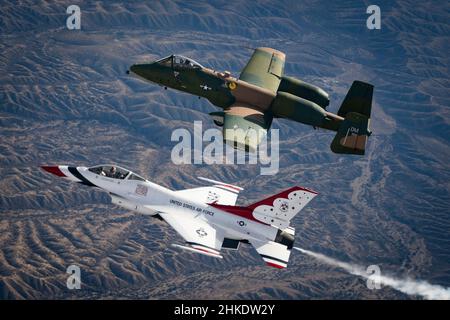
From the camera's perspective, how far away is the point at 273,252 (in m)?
70.1

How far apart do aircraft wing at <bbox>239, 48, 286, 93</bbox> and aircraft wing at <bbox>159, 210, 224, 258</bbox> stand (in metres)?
18.9

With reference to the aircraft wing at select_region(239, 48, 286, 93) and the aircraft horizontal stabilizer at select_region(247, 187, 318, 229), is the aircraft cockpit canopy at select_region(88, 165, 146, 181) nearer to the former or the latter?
the aircraft horizontal stabilizer at select_region(247, 187, 318, 229)

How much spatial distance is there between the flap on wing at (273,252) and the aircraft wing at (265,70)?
1936 cm

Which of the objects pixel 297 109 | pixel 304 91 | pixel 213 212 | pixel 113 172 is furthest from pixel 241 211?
pixel 304 91

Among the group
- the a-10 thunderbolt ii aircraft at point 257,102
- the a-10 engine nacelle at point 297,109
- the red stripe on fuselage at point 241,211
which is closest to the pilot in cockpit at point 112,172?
the red stripe on fuselage at point 241,211

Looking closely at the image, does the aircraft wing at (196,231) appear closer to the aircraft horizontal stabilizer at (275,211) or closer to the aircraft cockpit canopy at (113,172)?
the aircraft horizontal stabilizer at (275,211)

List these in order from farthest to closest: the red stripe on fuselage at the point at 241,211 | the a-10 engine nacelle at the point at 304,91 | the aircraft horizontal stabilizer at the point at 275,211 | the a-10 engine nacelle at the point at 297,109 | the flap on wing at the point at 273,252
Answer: the a-10 engine nacelle at the point at 304,91 < the a-10 engine nacelle at the point at 297,109 < the red stripe on fuselage at the point at 241,211 < the aircraft horizontal stabilizer at the point at 275,211 < the flap on wing at the point at 273,252

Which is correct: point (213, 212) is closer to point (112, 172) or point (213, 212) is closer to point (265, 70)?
point (112, 172)

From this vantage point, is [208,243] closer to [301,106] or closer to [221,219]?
[221,219]

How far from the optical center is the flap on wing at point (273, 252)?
2739 inches

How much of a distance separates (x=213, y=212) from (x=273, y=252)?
22.7ft

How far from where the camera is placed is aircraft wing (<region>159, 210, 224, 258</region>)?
68812mm
